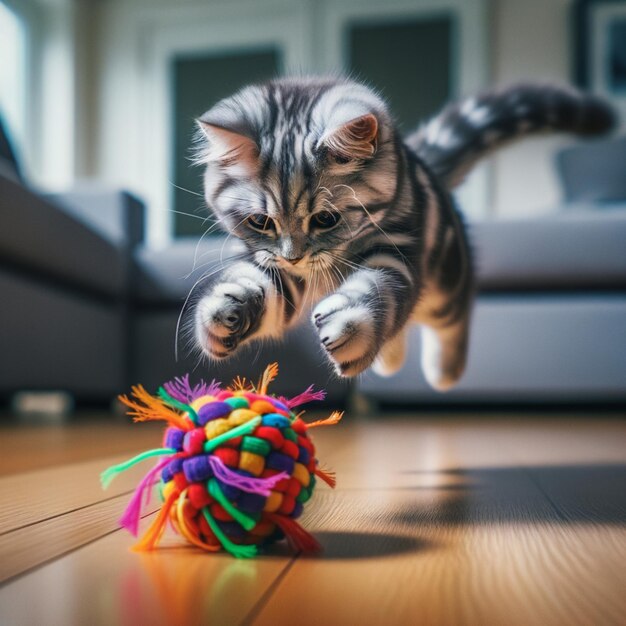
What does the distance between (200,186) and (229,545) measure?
1.60 feet

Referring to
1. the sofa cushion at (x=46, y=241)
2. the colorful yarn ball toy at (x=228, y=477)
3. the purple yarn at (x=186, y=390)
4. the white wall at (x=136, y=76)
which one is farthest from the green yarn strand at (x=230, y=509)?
the white wall at (x=136, y=76)

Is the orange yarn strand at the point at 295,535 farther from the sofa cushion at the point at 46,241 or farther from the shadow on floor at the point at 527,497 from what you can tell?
the sofa cushion at the point at 46,241

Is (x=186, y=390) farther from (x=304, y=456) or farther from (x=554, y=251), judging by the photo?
(x=554, y=251)

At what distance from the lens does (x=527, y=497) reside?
73 cm

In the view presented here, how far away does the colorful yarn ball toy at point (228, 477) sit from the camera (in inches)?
19.2

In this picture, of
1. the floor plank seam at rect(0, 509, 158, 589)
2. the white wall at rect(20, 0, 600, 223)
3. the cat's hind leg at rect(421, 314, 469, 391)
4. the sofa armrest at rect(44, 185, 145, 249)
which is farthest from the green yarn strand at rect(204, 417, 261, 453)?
the white wall at rect(20, 0, 600, 223)

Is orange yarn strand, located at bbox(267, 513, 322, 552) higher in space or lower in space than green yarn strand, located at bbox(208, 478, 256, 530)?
lower

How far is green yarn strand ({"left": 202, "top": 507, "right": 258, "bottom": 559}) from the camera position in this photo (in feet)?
1.58

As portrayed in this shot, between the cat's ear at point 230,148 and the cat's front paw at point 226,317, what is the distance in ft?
0.42

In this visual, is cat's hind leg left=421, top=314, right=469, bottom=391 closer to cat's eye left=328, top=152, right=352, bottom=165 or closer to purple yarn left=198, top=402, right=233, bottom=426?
cat's eye left=328, top=152, right=352, bottom=165

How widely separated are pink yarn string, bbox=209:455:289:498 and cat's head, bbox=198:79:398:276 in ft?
1.00

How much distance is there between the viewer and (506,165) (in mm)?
3643

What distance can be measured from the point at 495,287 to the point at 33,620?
1.81 m

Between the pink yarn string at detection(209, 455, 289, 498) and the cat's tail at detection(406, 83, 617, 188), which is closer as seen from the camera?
the pink yarn string at detection(209, 455, 289, 498)
